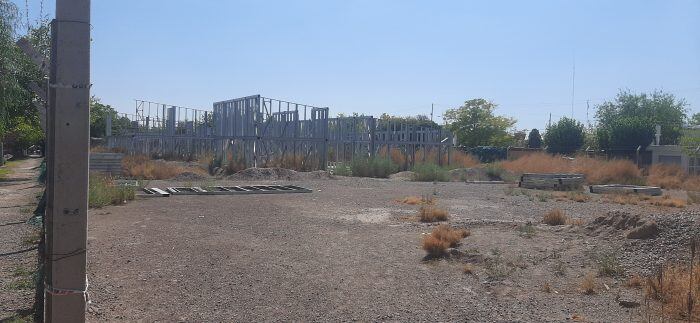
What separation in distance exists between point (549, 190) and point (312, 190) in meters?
10.5

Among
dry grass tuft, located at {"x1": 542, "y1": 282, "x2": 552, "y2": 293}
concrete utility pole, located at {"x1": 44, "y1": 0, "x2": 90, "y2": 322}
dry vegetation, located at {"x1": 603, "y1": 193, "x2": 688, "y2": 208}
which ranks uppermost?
concrete utility pole, located at {"x1": 44, "y1": 0, "x2": 90, "y2": 322}

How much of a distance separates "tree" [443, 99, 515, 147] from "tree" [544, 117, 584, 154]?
50.1ft

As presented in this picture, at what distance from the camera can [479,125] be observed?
8062cm

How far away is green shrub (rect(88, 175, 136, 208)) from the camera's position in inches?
642

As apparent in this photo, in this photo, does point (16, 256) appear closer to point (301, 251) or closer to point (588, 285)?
point (301, 251)

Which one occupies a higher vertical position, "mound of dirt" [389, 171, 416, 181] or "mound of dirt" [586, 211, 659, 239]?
"mound of dirt" [586, 211, 659, 239]

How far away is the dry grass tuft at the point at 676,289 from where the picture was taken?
6527 mm

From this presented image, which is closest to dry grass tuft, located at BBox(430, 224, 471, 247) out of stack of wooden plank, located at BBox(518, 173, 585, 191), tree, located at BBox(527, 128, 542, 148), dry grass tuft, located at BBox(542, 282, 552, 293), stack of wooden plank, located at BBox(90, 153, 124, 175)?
dry grass tuft, located at BBox(542, 282, 552, 293)

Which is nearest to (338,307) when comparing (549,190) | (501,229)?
(501,229)

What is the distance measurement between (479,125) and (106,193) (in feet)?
221

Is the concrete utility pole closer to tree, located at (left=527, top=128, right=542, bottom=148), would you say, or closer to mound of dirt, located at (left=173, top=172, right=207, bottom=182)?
mound of dirt, located at (left=173, top=172, right=207, bottom=182)

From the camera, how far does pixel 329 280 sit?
826 centimetres

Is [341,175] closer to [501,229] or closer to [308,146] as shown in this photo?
[308,146]

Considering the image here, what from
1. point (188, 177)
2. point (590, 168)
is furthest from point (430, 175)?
point (188, 177)
